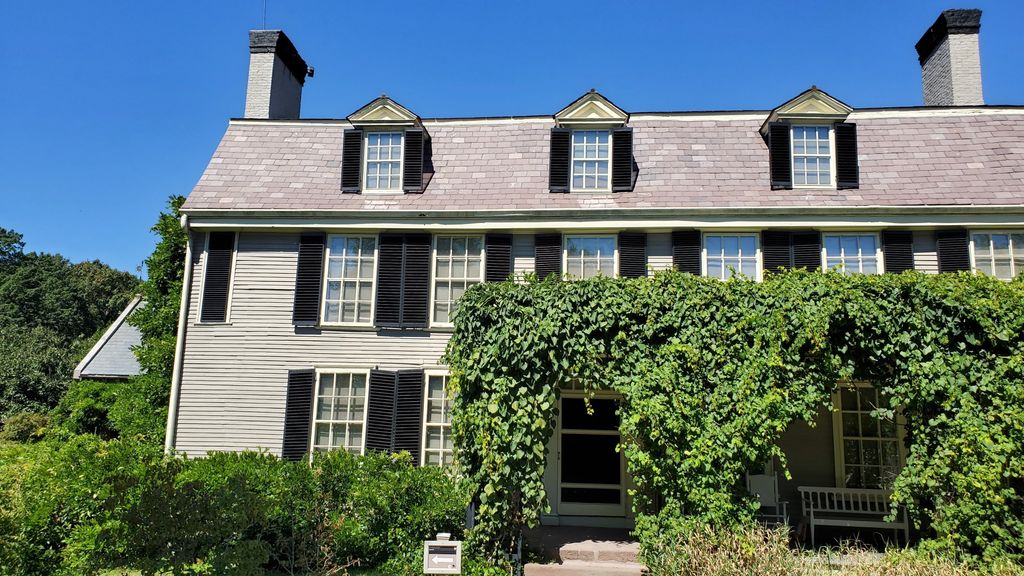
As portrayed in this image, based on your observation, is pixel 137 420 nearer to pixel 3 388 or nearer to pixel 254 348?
pixel 254 348

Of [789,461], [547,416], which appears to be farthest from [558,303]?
[789,461]

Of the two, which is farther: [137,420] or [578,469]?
[137,420]

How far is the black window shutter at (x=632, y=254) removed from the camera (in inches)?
453

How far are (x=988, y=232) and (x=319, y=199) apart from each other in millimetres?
12048

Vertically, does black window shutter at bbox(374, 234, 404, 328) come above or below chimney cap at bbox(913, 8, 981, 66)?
below

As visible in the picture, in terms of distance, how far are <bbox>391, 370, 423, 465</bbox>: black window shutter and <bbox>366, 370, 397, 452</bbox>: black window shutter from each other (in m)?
0.09

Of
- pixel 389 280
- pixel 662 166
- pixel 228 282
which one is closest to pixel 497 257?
pixel 389 280

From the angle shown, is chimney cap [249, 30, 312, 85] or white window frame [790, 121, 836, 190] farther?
chimney cap [249, 30, 312, 85]

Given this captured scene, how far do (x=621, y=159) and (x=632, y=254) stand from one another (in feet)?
6.42

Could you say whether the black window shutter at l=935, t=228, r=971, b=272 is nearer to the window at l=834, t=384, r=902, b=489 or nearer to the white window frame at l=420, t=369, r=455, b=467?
the window at l=834, t=384, r=902, b=489

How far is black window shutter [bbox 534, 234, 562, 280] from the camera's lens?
1170 cm

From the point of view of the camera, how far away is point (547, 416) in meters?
8.53

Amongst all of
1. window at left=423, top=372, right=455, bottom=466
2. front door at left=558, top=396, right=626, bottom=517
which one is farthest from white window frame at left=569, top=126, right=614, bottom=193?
window at left=423, top=372, right=455, bottom=466

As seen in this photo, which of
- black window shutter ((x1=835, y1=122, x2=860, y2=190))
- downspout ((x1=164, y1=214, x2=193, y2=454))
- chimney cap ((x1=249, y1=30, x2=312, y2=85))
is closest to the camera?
downspout ((x1=164, y1=214, x2=193, y2=454))
